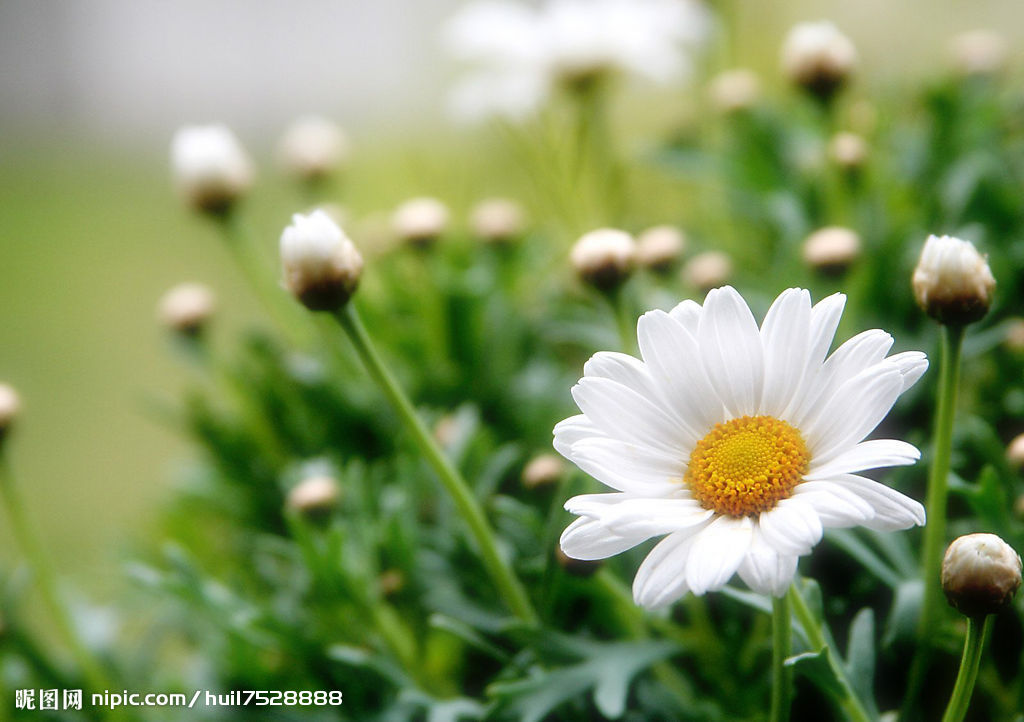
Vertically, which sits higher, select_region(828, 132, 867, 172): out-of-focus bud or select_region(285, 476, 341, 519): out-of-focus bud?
select_region(828, 132, 867, 172): out-of-focus bud

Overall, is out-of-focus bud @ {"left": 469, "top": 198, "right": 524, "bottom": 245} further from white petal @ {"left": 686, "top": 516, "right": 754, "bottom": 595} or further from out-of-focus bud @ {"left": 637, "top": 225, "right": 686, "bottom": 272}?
white petal @ {"left": 686, "top": 516, "right": 754, "bottom": 595}

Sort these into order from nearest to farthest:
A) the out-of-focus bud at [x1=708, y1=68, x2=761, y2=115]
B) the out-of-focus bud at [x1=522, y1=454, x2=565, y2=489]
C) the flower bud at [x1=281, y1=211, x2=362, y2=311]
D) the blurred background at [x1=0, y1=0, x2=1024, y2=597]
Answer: the flower bud at [x1=281, y1=211, x2=362, y2=311] < the out-of-focus bud at [x1=522, y1=454, x2=565, y2=489] < the out-of-focus bud at [x1=708, y1=68, x2=761, y2=115] < the blurred background at [x1=0, y1=0, x2=1024, y2=597]

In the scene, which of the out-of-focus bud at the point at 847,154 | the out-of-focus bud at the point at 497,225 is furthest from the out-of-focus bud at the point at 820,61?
the out-of-focus bud at the point at 497,225

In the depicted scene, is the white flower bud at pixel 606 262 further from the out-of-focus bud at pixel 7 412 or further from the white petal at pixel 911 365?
the out-of-focus bud at pixel 7 412

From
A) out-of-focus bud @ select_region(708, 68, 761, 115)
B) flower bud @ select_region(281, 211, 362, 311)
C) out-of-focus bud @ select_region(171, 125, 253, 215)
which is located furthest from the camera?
out-of-focus bud @ select_region(708, 68, 761, 115)

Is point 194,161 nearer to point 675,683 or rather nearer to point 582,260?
point 582,260

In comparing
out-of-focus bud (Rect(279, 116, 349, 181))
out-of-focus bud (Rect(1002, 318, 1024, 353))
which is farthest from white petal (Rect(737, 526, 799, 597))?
out-of-focus bud (Rect(279, 116, 349, 181))

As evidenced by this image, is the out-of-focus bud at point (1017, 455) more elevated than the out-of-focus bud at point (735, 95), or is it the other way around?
the out-of-focus bud at point (735, 95)
